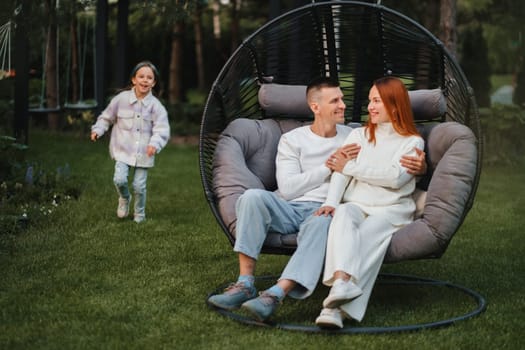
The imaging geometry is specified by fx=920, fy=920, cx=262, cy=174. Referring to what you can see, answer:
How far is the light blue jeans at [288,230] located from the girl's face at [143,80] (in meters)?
2.02

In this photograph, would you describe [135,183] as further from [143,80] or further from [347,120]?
[347,120]

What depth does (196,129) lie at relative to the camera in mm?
11195

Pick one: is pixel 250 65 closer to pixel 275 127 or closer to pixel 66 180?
pixel 275 127

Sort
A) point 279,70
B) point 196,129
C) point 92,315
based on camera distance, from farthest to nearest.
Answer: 1. point 196,129
2. point 279,70
3. point 92,315

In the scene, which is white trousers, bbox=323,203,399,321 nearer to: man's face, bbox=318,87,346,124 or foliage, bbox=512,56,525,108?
man's face, bbox=318,87,346,124

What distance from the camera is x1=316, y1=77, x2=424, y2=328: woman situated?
3.68 m

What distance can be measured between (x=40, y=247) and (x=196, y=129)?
6269 mm

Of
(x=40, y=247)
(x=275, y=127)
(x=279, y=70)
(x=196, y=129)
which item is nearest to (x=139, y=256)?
(x=40, y=247)

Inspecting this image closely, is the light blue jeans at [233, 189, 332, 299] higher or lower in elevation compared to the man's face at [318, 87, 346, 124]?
lower

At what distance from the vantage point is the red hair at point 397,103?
13.1 ft

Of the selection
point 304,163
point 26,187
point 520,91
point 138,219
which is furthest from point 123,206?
point 520,91

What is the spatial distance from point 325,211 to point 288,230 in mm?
182

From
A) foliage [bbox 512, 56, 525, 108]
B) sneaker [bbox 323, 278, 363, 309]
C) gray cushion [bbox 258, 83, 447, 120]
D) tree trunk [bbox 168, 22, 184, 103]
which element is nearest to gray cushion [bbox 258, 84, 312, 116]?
gray cushion [bbox 258, 83, 447, 120]

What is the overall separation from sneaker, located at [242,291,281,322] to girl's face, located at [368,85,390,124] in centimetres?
96
